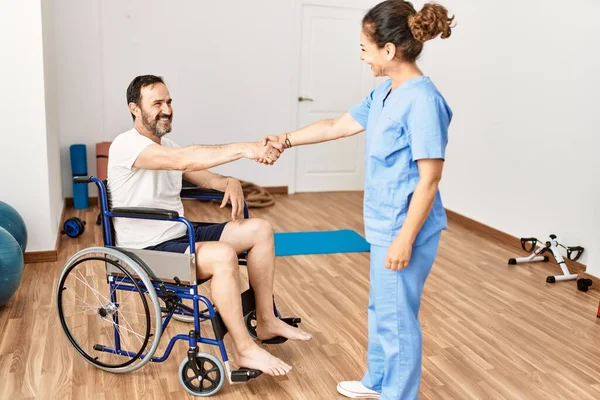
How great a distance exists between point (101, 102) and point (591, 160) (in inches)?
151

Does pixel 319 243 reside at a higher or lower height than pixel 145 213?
lower

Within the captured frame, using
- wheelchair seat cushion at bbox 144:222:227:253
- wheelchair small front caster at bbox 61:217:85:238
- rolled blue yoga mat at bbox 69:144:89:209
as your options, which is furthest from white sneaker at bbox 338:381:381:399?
rolled blue yoga mat at bbox 69:144:89:209

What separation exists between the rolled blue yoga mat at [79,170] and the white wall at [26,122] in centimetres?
147

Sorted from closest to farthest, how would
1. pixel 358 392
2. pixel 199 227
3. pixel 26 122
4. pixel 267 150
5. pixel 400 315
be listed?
1. pixel 400 315
2. pixel 358 392
3. pixel 267 150
4. pixel 199 227
5. pixel 26 122

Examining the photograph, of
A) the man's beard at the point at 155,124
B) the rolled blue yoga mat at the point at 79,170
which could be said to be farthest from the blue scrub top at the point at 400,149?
the rolled blue yoga mat at the point at 79,170

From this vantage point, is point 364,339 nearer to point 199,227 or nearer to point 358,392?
point 358,392

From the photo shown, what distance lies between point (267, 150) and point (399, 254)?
73 cm

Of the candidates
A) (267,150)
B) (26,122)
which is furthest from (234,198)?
(26,122)

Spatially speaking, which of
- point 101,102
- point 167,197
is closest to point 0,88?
point 167,197

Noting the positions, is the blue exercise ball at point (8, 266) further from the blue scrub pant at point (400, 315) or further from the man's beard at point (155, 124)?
the blue scrub pant at point (400, 315)

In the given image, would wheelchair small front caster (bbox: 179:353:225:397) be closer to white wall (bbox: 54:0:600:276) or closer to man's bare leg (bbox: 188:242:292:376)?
man's bare leg (bbox: 188:242:292:376)

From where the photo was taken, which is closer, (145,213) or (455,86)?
(145,213)

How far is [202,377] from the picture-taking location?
2.13 metres

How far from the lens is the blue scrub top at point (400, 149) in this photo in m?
1.74
